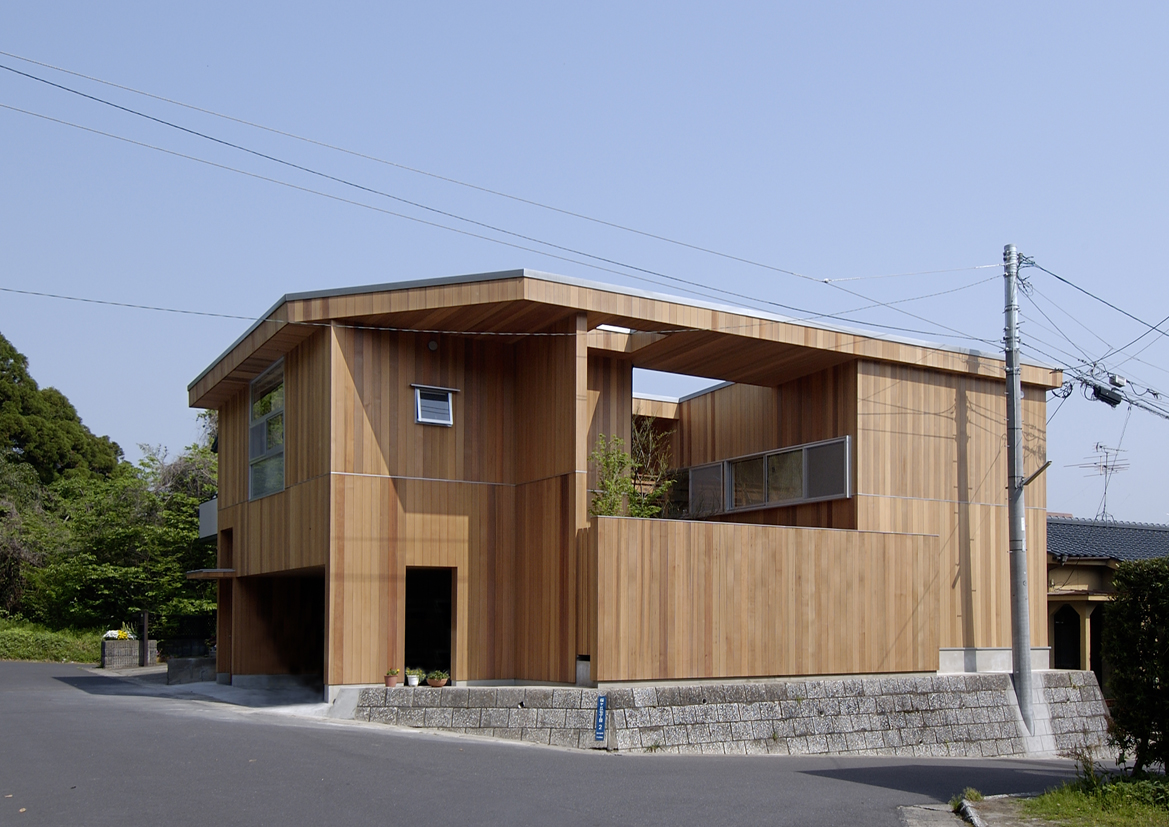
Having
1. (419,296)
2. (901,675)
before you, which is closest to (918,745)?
(901,675)

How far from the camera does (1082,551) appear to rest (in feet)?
74.9

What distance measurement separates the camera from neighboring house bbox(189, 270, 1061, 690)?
15000 mm

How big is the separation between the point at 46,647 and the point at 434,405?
1787 cm

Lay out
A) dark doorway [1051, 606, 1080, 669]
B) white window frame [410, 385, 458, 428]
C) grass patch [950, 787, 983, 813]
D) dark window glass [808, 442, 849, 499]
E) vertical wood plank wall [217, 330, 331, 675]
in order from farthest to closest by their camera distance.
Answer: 1. dark doorway [1051, 606, 1080, 669]
2. dark window glass [808, 442, 849, 499]
3. white window frame [410, 385, 458, 428]
4. vertical wood plank wall [217, 330, 331, 675]
5. grass patch [950, 787, 983, 813]

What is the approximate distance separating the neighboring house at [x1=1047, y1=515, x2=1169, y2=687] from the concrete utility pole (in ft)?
16.2

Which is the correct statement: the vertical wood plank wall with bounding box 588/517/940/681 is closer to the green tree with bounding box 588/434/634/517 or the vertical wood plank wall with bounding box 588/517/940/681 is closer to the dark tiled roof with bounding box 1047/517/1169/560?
the green tree with bounding box 588/434/634/517

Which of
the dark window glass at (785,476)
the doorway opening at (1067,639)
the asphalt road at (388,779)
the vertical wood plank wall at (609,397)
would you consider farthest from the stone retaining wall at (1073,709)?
the vertical wood plank wall at (609,397)

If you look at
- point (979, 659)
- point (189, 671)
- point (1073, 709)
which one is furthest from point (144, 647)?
point (1073, 709)

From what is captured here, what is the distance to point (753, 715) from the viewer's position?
1441 centimetres

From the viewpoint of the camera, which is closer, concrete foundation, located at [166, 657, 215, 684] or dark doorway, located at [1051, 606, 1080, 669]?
concrete foundation, located at [166, 657, 215, 684]

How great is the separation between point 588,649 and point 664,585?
1310 millimetres

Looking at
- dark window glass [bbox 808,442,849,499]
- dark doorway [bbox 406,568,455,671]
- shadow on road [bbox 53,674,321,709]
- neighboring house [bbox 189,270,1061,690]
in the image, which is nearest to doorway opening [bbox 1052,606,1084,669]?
neighboring house [bbox 189,270,1061,690]

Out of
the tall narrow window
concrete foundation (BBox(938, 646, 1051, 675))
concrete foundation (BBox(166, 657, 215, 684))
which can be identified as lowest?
concrete foundation (BBox(166, 657, 215, 684))

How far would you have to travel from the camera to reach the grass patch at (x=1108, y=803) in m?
8.20
